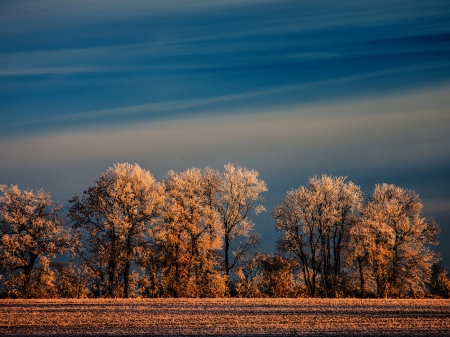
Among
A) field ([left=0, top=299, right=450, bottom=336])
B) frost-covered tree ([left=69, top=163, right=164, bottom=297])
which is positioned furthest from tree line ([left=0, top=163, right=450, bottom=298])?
field ([left=0, top=299, right=450, bottom=336])

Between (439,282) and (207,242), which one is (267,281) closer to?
(207,242)

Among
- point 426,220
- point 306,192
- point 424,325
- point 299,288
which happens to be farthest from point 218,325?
point 426,220

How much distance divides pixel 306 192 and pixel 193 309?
79.6ft

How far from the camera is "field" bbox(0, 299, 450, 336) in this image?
75.6ft

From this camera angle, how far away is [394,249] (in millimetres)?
50969

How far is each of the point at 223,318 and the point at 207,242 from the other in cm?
1920

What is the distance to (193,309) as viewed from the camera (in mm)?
31500

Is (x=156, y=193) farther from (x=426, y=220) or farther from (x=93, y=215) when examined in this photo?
(x=426, y=220)

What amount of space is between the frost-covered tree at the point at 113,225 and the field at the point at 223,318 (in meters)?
8.65

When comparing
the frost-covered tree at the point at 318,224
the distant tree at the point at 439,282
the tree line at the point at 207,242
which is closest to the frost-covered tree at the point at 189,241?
the tree line at the point at 207,242

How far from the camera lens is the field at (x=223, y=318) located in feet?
75.6

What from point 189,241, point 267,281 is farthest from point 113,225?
point 267,281

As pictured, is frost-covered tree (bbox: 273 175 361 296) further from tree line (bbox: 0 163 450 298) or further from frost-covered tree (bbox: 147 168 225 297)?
frost-covered tree (bbox: 147 168 225 297)

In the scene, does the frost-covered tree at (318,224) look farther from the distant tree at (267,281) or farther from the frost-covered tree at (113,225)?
the frost-covered tree at (113,225)
